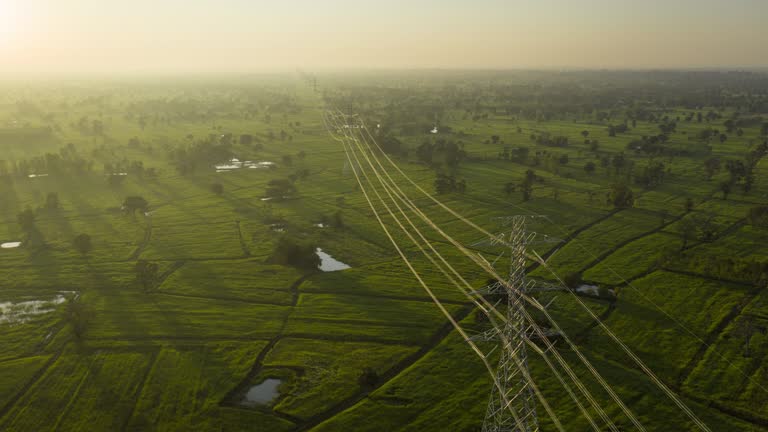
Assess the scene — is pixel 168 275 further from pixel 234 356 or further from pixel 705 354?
pixel 705 354

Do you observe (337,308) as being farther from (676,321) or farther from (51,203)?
(51,203)

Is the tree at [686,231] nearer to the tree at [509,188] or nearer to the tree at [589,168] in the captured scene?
the tree at [509,188]

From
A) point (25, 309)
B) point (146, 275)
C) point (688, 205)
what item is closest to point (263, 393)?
point (146, 275)

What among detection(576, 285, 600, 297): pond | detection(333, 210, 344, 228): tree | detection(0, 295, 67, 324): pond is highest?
detection(333, 210, 344, 228): tree

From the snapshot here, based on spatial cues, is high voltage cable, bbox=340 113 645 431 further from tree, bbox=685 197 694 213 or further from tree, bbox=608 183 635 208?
tree, bbox=685 197 694 213

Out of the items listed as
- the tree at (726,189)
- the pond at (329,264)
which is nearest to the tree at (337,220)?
the pond at (329,264)

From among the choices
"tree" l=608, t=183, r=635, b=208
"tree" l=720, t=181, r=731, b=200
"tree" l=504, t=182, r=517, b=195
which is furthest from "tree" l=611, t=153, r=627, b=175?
"tree" l=504, t=182, r=517, b=195

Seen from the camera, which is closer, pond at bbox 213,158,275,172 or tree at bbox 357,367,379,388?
tree at bbox 357,367,379,388

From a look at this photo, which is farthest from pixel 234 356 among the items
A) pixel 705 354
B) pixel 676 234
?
pixel 676 234
